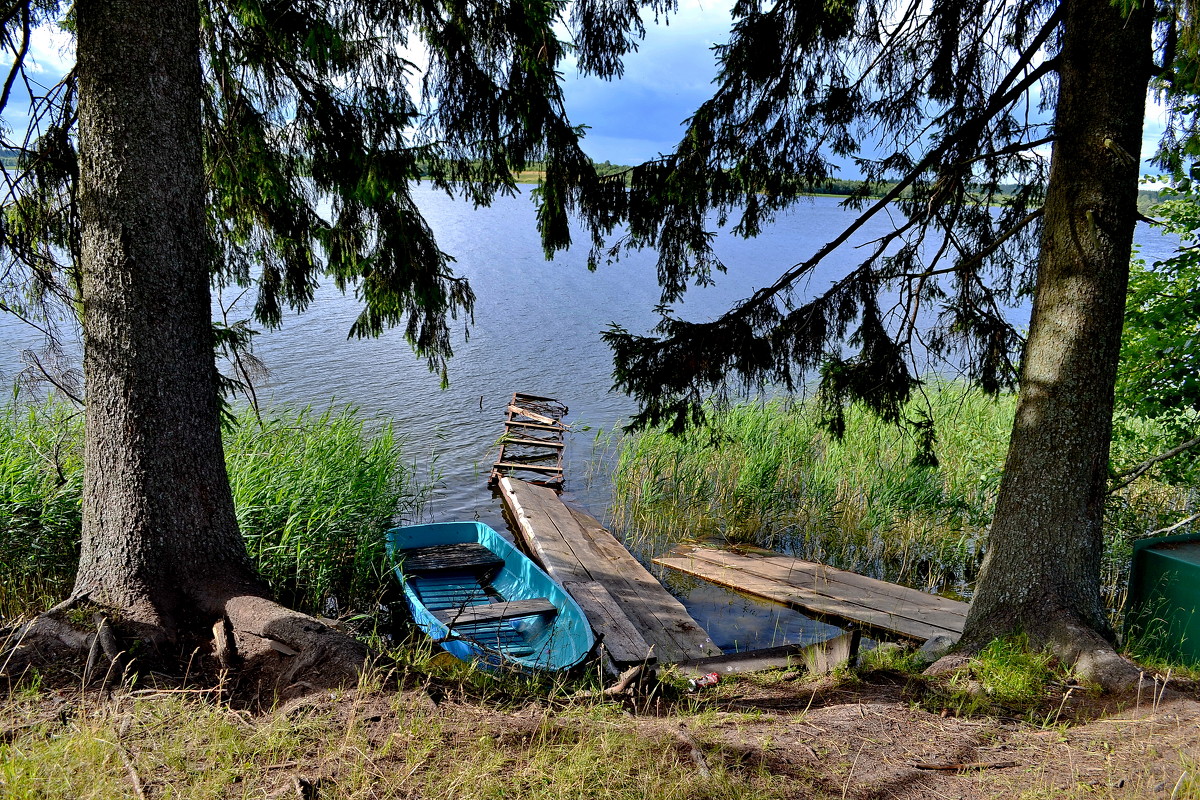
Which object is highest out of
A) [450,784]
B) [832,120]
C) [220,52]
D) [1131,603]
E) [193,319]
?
[832,120]

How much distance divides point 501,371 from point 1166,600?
1381 centimetres

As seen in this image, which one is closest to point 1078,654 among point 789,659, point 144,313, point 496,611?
point 789,659

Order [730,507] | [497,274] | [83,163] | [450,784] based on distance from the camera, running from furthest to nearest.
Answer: [497,274] → [730,507] → [83,163] → [450,784]

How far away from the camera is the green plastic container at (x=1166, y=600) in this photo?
15.3 feet

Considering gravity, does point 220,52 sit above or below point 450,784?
above

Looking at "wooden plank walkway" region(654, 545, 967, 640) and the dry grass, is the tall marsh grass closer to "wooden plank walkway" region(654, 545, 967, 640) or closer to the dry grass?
"wooden plank walkway" region(654, 545, 967, 640)

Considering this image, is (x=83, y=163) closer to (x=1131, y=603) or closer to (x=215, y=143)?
(x=215, y=143)

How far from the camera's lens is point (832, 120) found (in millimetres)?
6086

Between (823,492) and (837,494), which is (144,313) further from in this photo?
(837,494)

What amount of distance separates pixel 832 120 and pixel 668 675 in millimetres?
4389

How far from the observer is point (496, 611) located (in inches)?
233

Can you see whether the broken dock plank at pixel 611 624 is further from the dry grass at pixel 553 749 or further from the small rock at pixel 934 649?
the dry grass at pixel 553 749

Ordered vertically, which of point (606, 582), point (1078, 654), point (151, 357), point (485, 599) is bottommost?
point (485, 599)

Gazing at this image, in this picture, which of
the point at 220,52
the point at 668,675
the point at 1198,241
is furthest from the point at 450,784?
the point at 1198,241
